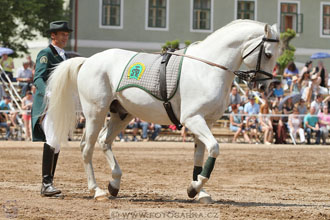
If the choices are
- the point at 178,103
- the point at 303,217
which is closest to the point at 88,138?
the point at 178,103

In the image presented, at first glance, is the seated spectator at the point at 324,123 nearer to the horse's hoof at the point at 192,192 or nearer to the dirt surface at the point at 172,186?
the dirt surface at the point at 172,186

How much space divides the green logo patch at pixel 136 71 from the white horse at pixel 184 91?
0.16m

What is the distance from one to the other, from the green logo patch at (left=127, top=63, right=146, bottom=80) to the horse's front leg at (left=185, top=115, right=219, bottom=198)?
0.90m

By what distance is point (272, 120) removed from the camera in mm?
22250

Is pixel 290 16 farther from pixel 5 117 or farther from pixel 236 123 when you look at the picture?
pixel 5 117

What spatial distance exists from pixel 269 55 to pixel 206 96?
0.92 meters

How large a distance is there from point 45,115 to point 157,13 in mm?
31368

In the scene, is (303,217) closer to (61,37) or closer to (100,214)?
(100,214)

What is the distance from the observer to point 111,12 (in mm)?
39531

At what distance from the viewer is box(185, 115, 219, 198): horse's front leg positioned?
8.48 metres

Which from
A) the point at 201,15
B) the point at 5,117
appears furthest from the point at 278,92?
the point at 201,15

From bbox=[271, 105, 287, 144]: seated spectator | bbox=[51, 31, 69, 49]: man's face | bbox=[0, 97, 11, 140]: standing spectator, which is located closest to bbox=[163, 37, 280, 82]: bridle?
bbox=[51, 31, 69, 49]: man's face

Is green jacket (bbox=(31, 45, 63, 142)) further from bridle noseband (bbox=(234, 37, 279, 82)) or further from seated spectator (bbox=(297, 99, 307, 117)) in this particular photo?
seated spectator (bbox=(297, 99, 307, 117))

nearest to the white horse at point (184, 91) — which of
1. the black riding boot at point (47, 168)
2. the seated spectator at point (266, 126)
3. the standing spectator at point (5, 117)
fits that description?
the black riding boot at point (47, 168)
